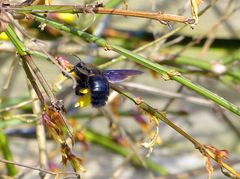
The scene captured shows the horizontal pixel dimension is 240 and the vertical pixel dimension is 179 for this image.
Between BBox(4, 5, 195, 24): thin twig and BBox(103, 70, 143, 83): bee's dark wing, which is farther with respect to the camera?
BBox(103, 70, 143, 83): bee's dark wing

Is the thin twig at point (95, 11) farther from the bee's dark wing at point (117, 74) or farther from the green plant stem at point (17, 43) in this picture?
the bee's dark wing at point (117, 74)

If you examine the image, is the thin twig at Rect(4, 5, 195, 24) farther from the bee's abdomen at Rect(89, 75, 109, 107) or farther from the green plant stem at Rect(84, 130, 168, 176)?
the green plant stem at Rect(84, 130, 168, 176)

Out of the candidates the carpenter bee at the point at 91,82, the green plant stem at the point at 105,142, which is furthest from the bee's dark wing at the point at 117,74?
the green plant stem at the point at 105,142

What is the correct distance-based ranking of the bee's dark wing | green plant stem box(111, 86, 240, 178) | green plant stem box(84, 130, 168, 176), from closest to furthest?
green plant stem box(111, 86, 240, 178)
the bee's dark wing
green plant stem box(84, 130, 168, 176)

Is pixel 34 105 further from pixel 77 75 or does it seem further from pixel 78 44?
pixel 77 75

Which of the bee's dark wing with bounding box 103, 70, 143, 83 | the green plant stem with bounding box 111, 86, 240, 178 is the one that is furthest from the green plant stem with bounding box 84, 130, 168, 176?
the green plant stem with bounding box 111, 86, 240, 178

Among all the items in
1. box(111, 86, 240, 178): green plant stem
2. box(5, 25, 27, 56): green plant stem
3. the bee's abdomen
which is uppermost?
box(5, 25, 27, 56): green plant stem

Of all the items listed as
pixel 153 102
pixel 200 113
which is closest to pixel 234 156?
Answer: pixel 200 113

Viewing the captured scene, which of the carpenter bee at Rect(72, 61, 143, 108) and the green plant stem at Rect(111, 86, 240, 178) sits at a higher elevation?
the carpenter bee at Rect(72, 61, 143, 108)

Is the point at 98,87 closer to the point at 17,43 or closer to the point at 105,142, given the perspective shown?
the point at 17,43

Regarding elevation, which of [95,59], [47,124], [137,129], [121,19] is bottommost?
[47,124]

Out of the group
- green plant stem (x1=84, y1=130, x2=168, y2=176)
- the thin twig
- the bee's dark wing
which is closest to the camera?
the thin twig
